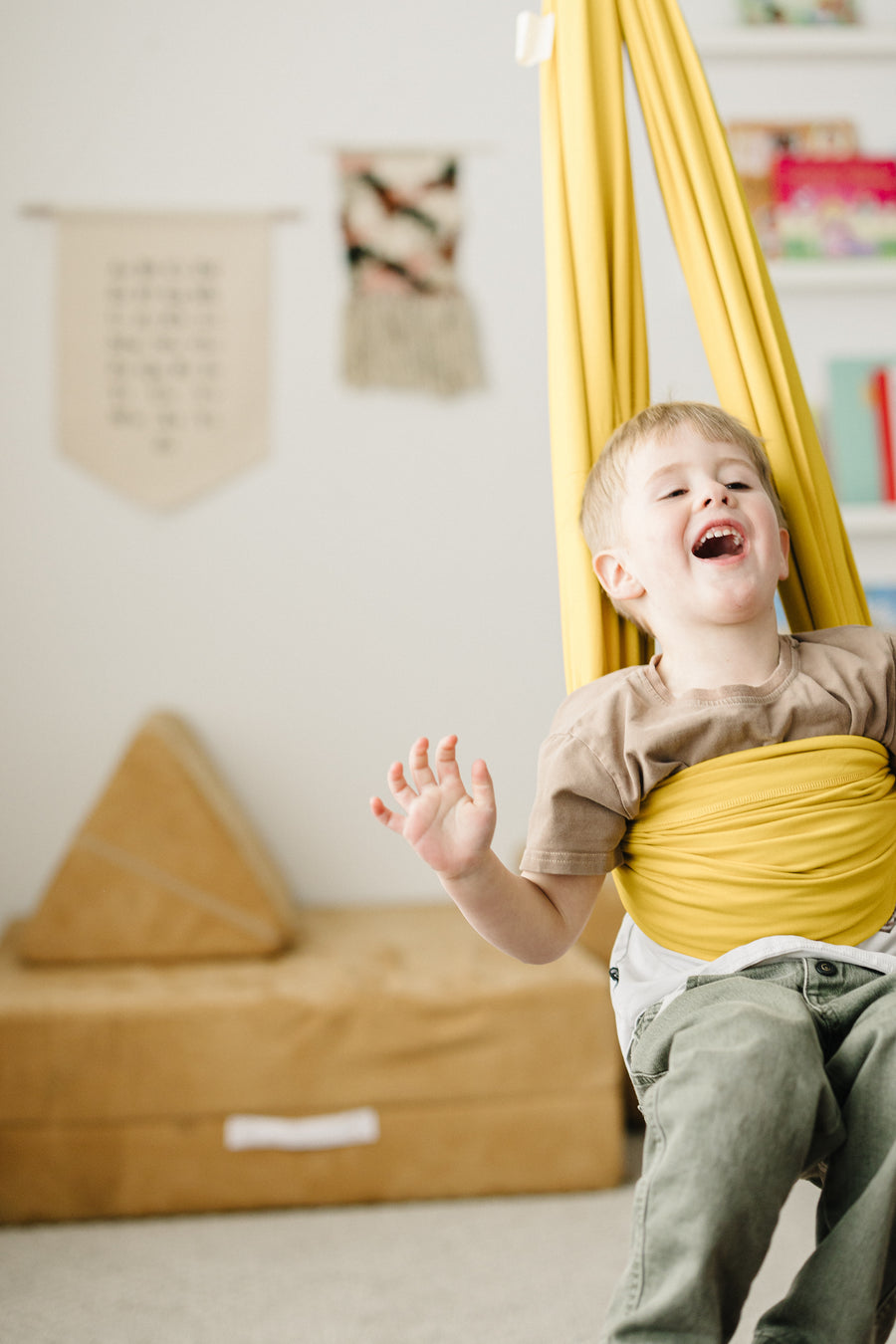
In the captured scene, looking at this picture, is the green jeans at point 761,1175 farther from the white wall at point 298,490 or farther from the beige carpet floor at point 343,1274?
the white wall at point 298,490

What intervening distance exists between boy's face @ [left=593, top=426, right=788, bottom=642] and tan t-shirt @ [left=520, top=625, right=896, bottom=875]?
7cm

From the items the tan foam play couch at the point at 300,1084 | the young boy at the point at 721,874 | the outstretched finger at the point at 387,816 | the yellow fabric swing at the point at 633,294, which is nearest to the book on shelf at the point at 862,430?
the tan foam play couch at the point at 300,1084

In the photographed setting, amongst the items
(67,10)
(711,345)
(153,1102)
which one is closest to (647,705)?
(711,345)

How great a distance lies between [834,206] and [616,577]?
1.66 m

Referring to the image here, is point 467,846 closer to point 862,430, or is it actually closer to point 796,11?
point 862,430

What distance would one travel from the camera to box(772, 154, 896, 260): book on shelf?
231 cm

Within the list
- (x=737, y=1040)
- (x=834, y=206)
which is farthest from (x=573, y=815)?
(x=834, y=206)

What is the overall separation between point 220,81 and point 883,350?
150cm

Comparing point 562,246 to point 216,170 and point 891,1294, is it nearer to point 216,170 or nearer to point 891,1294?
point 891,1294

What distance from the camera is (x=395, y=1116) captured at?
183 cm

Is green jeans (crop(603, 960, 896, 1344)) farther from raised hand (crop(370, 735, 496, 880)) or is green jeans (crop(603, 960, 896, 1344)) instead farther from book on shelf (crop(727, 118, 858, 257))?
book on shelf (crop(727, 118, 858, 257))

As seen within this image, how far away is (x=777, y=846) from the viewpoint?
0.90 metres

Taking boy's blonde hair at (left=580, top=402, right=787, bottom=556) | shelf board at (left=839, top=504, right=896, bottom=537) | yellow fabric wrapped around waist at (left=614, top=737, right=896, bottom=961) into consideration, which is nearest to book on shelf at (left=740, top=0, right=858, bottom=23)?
shelf board at (left=839, top=504, right=896, bottom=537)

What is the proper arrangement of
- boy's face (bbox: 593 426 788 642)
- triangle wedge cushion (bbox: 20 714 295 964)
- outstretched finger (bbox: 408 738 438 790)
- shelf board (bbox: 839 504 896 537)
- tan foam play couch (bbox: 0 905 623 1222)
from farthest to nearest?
1. shelf board (bbox: 839 504 896 537)
2. triangle wedge cushion (bbox: 20 714 295 964)
3. tan foam play couch (bbox: 0 905 623 1222)
4. boy's face (bbox: 593 426 788 642)
5. outstretched finger (bbox: 408 738 438 790)
